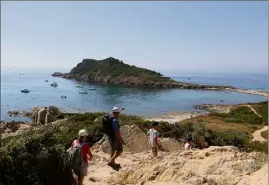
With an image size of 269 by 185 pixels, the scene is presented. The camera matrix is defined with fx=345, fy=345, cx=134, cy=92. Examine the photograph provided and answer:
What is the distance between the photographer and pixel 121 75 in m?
154

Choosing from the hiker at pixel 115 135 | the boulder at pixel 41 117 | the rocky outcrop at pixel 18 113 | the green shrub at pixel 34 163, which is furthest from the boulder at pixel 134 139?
the rocky outcrop at pixel 18 113

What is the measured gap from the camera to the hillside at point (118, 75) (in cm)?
13880

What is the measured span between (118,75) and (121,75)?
187cm

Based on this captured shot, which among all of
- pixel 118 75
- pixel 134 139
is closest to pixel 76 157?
pixel 134 139

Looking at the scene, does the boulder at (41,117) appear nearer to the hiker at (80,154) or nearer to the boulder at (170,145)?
the boulder at (170,145)

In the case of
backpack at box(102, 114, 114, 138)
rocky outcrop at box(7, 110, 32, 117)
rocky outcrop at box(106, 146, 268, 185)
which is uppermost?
backpack at box(102, 114, 114, 138)

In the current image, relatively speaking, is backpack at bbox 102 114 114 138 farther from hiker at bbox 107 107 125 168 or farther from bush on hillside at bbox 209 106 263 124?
bush on hillside at bbox 209 106 263 124

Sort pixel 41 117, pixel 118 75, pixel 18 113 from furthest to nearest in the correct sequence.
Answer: pixel 118 75
pixel 18 113
pixel 41 117

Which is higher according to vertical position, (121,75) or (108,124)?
(108,124)

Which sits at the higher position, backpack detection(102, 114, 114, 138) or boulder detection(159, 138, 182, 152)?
backpack detection(102, 114, 114, 138)

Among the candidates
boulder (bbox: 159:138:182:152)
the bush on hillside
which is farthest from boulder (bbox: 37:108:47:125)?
boulder (bbox: 159:138:182:152)

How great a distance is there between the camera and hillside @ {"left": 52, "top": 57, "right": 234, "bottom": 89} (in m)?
139

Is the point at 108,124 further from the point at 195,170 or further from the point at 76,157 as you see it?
the point at 195,170

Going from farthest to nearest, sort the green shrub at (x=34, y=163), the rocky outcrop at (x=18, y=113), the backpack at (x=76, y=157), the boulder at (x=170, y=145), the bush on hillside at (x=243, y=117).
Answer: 1. the rocky outcrop at (x=18, y=113)
2. the bush on hillside at (x=243, y=117)
3. the boulder at (x=170, y=145)
4. the green shrub at (x=34, y=163)
5. the backpack at (x=76, y=157)
